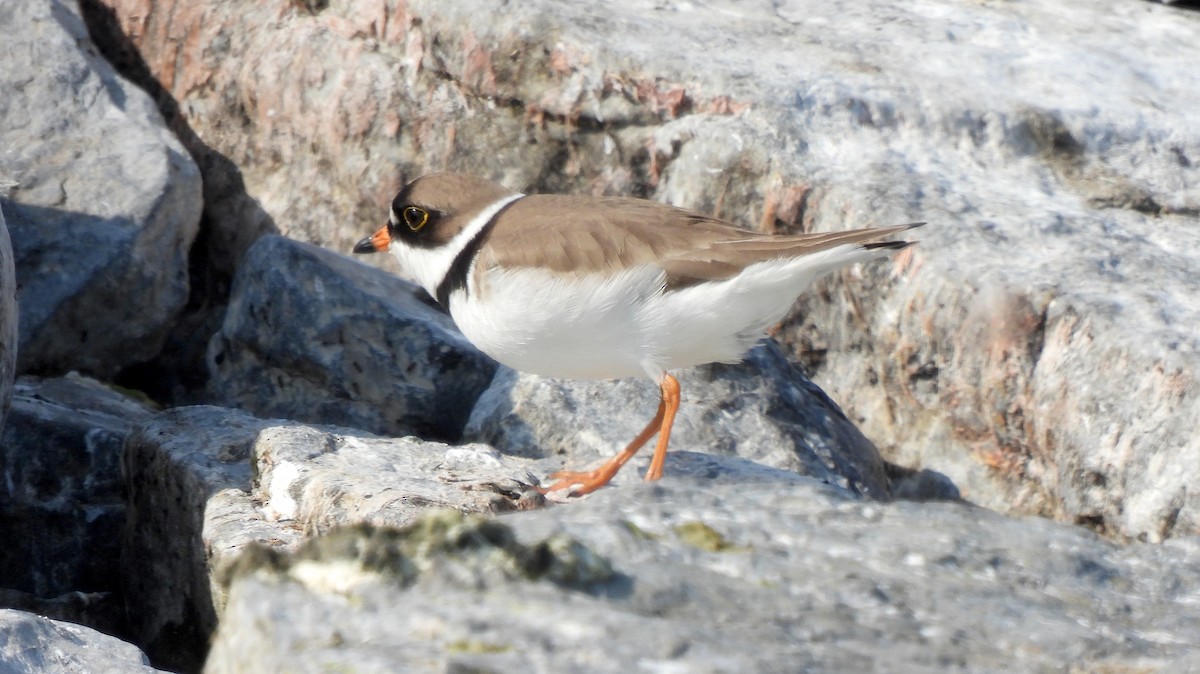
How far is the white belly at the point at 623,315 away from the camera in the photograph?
205 inches

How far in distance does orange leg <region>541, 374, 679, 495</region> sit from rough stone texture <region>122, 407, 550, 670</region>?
0.17 m

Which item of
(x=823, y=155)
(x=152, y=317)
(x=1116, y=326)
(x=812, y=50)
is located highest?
(x=812, y=50)

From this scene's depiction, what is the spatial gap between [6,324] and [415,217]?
1.74m

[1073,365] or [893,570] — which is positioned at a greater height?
[893,570]

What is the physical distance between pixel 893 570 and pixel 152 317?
5393mm

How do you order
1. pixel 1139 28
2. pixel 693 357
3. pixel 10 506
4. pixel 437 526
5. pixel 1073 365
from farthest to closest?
pixel 1139 28, pixel 1073 365, pixel 10 506, pixel 693 357, pixel 437 526

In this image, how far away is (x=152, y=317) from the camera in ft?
25.0

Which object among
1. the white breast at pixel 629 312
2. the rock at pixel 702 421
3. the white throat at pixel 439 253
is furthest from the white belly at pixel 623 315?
the rock at pixel 702 421

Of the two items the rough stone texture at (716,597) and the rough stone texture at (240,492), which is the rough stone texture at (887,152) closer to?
the rough stone texture at (240,492)

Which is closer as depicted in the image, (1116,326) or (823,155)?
(1116,326)

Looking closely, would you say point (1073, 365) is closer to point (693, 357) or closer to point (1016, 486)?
point (1016, 486)

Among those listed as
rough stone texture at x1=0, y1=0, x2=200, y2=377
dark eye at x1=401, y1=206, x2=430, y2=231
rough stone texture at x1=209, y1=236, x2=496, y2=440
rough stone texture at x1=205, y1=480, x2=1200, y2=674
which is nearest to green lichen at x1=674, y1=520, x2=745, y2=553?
rough stone texture at x1=205, y1=480, x2=1200, y2=674

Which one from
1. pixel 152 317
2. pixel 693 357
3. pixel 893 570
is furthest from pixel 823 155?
pixel 893 570

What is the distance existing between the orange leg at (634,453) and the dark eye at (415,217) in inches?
50.2
